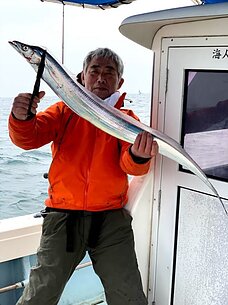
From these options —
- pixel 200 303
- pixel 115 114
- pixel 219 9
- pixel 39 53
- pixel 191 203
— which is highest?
pixel 219 9

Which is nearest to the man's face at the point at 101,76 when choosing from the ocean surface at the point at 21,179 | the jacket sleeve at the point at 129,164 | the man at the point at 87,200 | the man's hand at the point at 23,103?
the man at the point at 87,200

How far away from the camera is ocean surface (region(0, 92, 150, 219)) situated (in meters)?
2.94

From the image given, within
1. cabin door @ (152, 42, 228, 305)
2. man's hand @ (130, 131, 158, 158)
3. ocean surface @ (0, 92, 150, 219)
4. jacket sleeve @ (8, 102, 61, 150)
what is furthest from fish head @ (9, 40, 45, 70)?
ocean surface @ (0, 92, 150, 219)

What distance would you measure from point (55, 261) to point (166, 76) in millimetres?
1098

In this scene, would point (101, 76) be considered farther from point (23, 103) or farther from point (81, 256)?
point (81, 256)

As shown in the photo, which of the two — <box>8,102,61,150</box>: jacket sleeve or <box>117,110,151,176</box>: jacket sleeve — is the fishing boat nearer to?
<box>117,110,151,176</box>: jacket sleeve

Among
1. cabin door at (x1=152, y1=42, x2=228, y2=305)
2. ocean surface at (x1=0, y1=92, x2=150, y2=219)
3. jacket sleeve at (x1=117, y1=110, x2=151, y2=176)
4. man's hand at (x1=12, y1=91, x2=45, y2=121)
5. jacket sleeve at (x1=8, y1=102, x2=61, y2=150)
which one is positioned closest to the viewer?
man's hand at (x1=12, y1=91, x2=45, y2=121)

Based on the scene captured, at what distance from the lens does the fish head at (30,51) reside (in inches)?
56.4

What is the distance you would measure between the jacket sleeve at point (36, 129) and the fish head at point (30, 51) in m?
0.37

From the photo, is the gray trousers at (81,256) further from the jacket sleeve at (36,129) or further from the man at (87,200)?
the jacket sleeve at (36,129)

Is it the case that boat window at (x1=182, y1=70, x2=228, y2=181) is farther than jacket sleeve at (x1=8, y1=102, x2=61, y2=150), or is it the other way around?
boat window at (x1=182, y1=70, x2=228, y2=181)

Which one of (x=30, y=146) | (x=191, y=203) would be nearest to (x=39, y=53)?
(x=30, y=146)

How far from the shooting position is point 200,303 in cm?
227

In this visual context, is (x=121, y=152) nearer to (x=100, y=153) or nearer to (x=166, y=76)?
(x=100, y=153)
